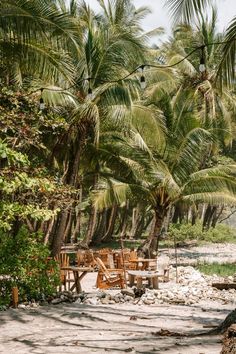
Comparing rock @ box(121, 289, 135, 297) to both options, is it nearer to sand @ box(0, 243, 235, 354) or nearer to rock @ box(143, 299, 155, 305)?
rock @ box(143, 299, 155, 305)

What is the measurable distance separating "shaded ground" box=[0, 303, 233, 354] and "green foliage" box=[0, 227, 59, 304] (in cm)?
50

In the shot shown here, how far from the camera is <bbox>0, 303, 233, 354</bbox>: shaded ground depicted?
6.22 metres

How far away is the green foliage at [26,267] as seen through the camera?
930cm

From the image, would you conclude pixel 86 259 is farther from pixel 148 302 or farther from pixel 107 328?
pixel 107 328

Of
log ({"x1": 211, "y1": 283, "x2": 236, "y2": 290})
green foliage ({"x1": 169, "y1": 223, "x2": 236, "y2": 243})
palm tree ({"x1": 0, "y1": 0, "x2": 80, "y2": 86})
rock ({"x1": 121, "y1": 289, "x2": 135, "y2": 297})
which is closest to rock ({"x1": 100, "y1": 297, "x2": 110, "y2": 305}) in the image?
rock ({"x1": 121, "y1": 289, "x2": 135, "y2": 297})

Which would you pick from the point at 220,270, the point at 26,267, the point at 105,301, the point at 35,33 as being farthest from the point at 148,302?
the point at 220,270

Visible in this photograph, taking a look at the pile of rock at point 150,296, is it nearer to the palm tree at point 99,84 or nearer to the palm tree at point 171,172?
the palm tree at point 99,84

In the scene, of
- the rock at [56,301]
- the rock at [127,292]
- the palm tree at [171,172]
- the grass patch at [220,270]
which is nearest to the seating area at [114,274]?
the rock at [127,292]

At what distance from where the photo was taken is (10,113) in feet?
31.2

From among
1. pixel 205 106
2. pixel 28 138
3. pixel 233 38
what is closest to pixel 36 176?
pixel 28 138

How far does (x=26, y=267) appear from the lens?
9.66 meters

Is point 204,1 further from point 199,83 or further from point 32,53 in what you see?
point 199,83

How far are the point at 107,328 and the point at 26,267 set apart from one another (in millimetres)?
2497

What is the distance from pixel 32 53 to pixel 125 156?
26.0 feet
